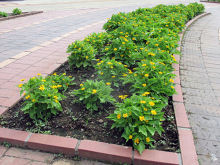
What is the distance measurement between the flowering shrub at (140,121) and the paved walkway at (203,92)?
675 mm

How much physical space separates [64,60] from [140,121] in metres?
2.75

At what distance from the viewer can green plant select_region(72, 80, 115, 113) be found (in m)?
2.74

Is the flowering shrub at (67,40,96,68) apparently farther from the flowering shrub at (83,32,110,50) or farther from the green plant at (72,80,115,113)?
the green plant at (72,80,115,113)

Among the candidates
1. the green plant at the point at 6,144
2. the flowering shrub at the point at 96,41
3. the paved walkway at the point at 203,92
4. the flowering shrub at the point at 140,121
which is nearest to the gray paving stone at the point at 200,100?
the paved walkway at the point at 203,92

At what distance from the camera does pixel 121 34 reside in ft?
15.3

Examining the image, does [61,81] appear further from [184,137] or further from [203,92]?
[203,92]

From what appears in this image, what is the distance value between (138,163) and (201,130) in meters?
1.14

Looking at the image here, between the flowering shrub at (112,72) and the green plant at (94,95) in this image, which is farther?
the flowering shrub at (112,72)

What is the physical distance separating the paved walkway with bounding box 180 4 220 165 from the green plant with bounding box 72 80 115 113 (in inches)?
51.8

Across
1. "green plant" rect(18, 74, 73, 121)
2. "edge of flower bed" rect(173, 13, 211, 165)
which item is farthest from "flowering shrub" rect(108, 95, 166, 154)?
"green plant" rect(18, 74, 73, 121)

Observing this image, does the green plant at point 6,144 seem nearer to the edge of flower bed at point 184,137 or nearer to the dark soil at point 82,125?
the dark soil at point 82,125

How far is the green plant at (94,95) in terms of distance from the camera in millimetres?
2738

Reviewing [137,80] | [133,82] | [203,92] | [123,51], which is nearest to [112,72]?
[133,82]

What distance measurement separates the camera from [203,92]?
3602 millimetres
